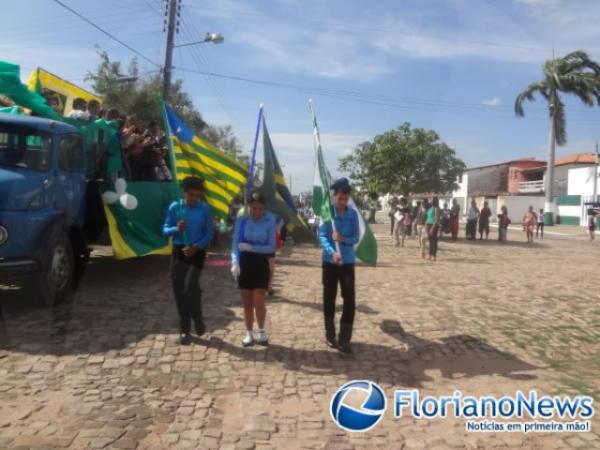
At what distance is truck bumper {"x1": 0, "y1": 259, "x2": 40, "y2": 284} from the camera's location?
228 inches

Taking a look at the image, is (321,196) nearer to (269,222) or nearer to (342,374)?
(269,222)

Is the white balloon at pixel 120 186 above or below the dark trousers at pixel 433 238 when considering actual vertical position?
above

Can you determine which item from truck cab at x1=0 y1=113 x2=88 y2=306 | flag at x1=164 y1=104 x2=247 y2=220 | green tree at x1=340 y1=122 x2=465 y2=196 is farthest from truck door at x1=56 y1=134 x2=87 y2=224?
green tree at x1=340 y1=122 x2=465 y2=196

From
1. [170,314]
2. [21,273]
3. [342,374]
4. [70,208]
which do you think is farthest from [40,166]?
[342,374]

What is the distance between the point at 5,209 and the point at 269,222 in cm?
292

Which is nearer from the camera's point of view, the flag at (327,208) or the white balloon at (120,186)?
the flag at (327,208)

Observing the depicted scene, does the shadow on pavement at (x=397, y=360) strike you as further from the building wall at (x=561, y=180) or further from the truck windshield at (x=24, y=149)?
the building wall at (x=561, y=180)

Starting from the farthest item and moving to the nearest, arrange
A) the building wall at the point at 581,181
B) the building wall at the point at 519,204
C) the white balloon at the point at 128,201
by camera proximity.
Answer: the building wall at the point at 519,204 → the building wall at the point at 581,181 → the white balloon at the point at 128,201

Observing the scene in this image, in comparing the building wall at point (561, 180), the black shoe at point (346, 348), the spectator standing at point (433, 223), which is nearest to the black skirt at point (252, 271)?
the black shoe at point (346, 348)

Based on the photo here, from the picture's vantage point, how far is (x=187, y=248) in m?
5.52

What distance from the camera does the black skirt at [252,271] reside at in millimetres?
5457

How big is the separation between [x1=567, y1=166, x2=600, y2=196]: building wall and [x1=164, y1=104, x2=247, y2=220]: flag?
1740 inches

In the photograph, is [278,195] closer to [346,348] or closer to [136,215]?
[346,348]

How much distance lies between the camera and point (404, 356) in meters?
5.61
